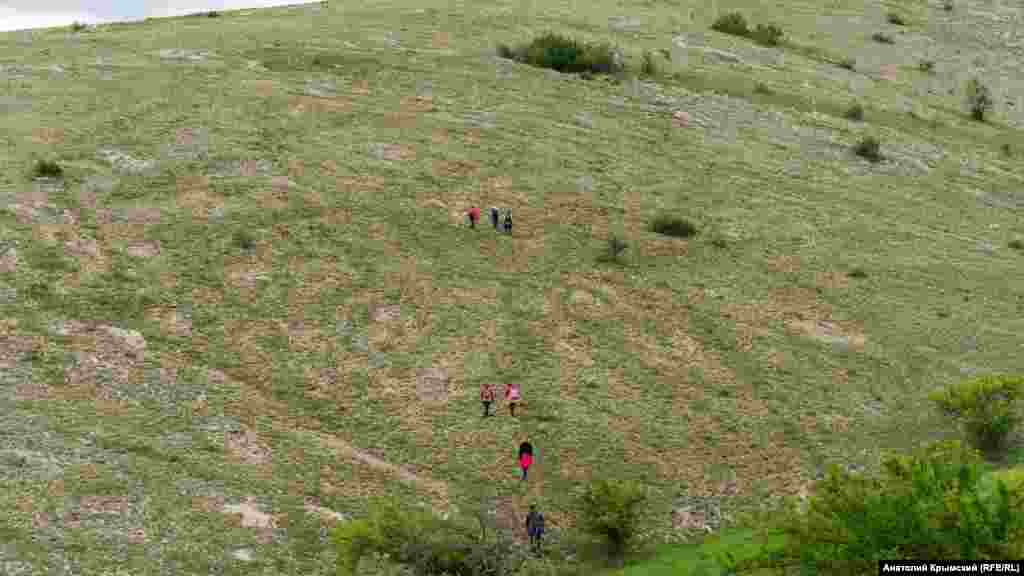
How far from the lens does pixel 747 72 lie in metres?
68.5

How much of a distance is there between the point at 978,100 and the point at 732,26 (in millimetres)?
21096

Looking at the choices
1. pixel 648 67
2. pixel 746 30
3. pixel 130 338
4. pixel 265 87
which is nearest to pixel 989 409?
pixel 130 338

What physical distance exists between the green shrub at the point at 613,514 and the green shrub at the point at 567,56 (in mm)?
43392

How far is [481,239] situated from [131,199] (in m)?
15.2

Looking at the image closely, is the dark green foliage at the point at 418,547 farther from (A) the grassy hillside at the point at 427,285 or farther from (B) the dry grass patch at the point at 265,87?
(B) the dry grass patch at the point at 265,87

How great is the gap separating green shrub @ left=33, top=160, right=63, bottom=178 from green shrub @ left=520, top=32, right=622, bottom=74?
33951 mm

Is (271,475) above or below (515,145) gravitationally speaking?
below

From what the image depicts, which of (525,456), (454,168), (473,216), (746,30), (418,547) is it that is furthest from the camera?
(746,30)

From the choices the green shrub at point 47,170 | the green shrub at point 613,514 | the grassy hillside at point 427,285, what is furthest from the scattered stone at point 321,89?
the green shrub at point 613,514

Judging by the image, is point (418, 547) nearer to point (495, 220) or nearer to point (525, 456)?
point (525, 456)

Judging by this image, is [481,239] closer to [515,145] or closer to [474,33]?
[515,145]

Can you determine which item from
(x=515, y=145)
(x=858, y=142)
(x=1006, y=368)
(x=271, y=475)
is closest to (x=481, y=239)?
(x=515, y=145)

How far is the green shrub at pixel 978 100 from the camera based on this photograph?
6988 centimetres

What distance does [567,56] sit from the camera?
63719 mm
